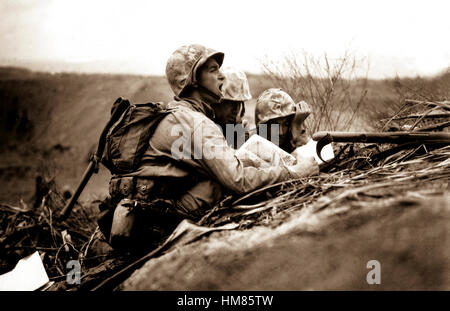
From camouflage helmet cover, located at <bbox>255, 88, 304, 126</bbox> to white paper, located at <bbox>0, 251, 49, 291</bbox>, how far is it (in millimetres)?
Result: 2148

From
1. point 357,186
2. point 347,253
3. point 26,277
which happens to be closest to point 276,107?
point 357,186

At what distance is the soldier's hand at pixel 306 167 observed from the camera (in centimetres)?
353

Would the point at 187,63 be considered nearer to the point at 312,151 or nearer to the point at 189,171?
the point at 189,171

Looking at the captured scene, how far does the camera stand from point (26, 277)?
406cm

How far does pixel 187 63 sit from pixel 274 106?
89 centimetres

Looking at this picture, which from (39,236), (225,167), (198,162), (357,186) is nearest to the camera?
(357,186)

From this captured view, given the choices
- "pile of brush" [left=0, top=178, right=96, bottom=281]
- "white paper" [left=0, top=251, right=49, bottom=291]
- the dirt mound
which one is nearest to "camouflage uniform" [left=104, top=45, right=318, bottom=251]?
the dirt mound

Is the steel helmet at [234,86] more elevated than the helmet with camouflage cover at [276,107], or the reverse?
the steel helmet at [234,86]

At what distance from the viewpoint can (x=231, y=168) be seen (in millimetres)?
3324

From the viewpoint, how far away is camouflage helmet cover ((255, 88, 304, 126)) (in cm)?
431

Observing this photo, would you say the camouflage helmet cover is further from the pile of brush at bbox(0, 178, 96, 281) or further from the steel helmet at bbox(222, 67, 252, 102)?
the pile of brush at bbox(0, 178, 96, 281)

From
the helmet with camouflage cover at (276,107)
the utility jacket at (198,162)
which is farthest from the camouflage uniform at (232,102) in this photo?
the utility jacket at (198,162)

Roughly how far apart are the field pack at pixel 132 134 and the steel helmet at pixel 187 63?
37 cm

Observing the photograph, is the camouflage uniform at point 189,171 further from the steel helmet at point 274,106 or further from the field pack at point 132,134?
the steel helmet at point 274,106
